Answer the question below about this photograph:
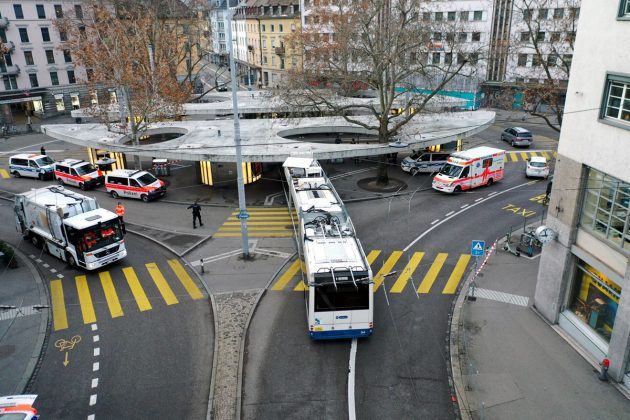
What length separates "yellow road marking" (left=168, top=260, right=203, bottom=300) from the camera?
20.3 metres

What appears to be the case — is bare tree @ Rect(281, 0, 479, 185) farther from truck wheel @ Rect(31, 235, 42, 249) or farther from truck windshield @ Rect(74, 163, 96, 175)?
truck wheel @ Rect(31, 235, 42, 249)

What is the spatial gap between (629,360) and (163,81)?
36.0 meters

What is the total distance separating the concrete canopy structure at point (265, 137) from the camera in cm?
3112

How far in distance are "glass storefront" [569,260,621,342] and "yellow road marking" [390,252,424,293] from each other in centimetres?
654

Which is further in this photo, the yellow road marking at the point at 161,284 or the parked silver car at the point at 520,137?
the parked silver car at the point at 520,137

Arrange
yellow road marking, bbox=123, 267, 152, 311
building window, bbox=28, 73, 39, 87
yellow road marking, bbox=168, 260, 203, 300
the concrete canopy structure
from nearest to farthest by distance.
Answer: yellow road marking, bbox=123, 267, 152, 311
yellow road marking, bbox=168, 260, 203, 300
the concrete canopy structure
building window, bbox=28, 73, 39, 87

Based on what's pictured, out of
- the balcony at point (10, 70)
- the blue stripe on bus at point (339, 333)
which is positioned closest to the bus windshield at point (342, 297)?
the blue stripe on bus at point (339, 333)

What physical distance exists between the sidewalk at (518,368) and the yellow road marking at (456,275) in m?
0.70

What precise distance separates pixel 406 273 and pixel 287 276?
5.48 metres

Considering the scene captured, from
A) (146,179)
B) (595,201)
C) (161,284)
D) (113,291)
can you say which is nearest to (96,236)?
(113,291)

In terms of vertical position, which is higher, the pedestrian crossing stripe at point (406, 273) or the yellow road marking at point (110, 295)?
the yellow road marking at point (110, 295)

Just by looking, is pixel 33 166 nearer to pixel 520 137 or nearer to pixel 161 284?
pixel 161 284

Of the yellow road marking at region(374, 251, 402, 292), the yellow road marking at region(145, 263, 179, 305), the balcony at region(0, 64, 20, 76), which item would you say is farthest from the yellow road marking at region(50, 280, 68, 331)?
the balcony at region(0, 64, 20, 76)

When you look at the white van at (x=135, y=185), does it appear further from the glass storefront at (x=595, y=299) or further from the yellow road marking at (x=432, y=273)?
the glass storefront at (x=595, y=299)
